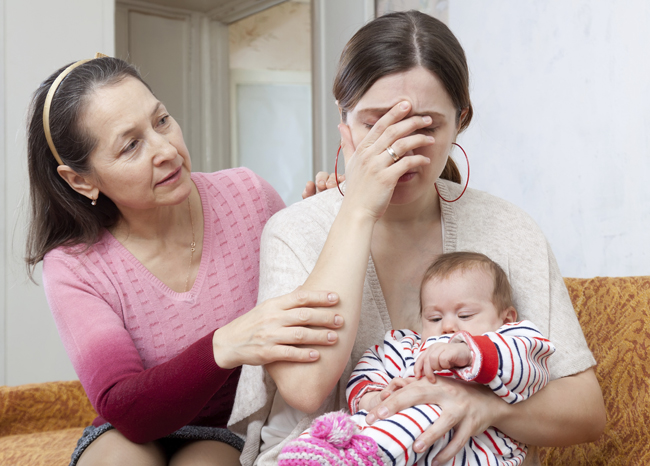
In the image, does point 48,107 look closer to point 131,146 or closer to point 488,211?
point 131,146

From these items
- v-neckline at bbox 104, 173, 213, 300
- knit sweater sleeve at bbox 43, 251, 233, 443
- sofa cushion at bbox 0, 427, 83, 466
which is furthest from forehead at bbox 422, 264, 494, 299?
sofa cushion at bbox 0, 427, 83, 466

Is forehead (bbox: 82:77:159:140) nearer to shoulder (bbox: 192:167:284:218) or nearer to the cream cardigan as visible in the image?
shoulder (bbox: 192:167:284:218)

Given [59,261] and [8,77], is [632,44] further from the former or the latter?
[8,77]

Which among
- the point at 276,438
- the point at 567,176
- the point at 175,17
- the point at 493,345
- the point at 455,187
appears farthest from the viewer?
the point at 175,17

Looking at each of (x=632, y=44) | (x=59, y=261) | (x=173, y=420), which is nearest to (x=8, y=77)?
(x=59, y=261)

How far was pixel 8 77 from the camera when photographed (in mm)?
2775

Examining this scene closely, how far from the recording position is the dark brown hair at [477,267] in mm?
1298

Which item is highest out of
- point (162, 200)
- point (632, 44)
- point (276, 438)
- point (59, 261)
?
point (632, 44)

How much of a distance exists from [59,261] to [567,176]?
1812 mm

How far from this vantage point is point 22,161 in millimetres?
2826

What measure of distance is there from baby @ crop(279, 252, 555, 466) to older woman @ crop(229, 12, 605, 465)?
35 mm

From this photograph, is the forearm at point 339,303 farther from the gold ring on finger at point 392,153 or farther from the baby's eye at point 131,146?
the baby's eye at point 131,146

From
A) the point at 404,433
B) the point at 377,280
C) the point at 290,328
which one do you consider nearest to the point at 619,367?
the point at 377,280

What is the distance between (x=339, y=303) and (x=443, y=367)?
0.23 meters
